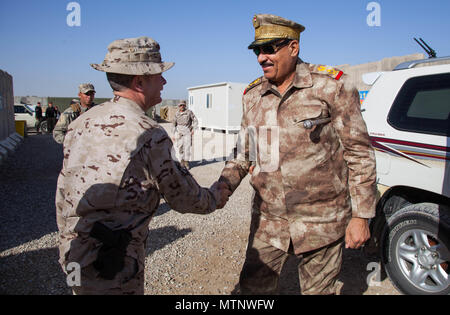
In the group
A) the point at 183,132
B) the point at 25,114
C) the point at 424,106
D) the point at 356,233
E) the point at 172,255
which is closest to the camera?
the point at 356,233

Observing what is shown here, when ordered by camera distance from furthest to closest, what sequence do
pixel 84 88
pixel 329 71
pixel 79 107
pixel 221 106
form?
pixel 221 106, pixel 79 107, pixel 84 88, pixel 329 71

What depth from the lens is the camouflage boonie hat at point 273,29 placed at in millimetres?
2127

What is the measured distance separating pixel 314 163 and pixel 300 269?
2.47 feet

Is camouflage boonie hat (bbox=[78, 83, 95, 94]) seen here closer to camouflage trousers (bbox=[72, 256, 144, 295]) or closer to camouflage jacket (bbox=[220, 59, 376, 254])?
camouflage jacket (bbox=[220, 59, 376, 254])

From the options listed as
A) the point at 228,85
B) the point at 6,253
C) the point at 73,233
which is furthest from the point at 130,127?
the point at 228,85

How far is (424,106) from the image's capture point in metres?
3.15

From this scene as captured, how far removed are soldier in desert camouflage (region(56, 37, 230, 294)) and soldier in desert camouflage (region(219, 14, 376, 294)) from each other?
0.73 meters

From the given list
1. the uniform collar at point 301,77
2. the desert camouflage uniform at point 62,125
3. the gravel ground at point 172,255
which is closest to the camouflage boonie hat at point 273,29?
the uniform collar at point 301,77

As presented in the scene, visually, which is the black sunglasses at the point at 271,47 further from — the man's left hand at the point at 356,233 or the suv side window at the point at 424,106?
the suv side window at the point at 424,106

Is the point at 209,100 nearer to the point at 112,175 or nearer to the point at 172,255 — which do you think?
the point at 172,255

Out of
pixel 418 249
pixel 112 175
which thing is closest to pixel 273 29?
pixel 112 175

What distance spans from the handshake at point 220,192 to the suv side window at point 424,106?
200cm

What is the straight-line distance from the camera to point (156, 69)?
5.98ft

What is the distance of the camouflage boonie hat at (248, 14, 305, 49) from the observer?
213cm
